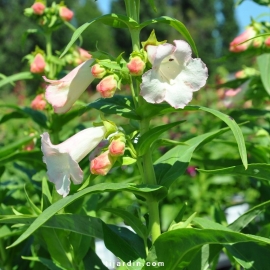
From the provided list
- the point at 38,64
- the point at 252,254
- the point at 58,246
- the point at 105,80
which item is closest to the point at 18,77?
the point at 38,64

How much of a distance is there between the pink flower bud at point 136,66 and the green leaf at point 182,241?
284 millimetres

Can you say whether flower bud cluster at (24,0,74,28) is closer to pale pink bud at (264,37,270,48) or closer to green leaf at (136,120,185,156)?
pale pink bud at (264,37,270,48)

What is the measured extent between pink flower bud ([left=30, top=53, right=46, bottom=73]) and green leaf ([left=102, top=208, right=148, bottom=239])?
0.81 m

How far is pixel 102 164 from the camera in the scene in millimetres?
1016

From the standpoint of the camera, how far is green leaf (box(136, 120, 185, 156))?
3.37 feet

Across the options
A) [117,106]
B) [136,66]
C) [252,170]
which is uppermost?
[136,66]

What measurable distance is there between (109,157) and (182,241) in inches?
7.7

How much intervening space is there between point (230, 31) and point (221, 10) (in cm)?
206

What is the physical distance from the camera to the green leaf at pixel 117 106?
3.54ft

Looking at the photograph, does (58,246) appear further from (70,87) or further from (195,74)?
(195,74)

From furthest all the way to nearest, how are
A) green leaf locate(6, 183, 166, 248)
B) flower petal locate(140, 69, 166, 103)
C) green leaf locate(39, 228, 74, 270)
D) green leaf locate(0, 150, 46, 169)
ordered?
green leaf locate(0, 150, 46, 169), green leaf locate(39, 228, 74, 270), flower petal locate(140, 69, 166, 103), green leaf locate(6, 183, 166, 248)

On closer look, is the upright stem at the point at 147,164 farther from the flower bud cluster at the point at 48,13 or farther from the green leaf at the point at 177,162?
the flower bud cluster at the point at 48,13

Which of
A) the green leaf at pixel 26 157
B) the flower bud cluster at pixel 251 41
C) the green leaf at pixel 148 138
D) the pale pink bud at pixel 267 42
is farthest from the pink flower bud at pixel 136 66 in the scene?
the pale pink bud at pixel 267 42

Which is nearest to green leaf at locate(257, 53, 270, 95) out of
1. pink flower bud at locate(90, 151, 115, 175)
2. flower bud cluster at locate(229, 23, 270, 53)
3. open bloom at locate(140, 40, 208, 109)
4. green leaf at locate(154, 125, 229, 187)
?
flower bud cluster at locate(229, 23, 270, 53)
